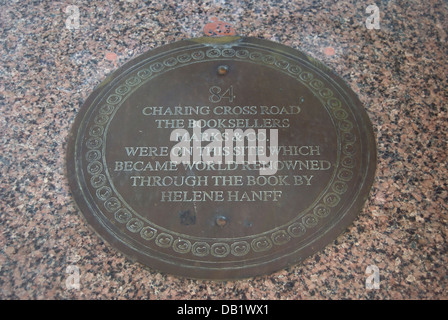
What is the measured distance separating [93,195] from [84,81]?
77 cm

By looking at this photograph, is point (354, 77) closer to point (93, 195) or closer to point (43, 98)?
point (93, 195)

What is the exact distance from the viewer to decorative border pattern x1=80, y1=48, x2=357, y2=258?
8.00ft

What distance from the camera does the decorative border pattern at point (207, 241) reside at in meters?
2.44

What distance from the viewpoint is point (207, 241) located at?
2.45 metres

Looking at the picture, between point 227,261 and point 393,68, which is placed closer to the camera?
point 227,261

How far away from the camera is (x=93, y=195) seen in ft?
8.52

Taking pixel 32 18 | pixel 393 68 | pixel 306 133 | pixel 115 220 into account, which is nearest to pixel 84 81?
pixel 32 18
